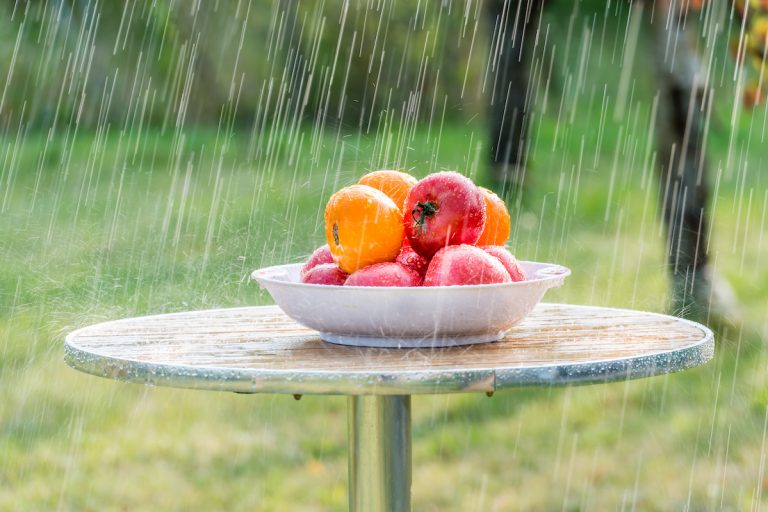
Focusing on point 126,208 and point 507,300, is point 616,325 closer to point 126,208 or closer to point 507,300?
point 507,300

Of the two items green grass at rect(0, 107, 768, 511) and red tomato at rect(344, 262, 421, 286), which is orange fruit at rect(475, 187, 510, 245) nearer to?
red tomato at rect(344, 262, 421, 286)

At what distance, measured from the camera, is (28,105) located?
37.8 feet

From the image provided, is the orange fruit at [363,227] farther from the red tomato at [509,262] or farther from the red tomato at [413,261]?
the red tomato at [509,262]

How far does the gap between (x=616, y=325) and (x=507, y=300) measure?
313mm

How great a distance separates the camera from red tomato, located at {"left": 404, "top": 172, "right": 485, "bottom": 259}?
1.64 m

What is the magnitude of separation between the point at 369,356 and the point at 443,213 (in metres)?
0.24

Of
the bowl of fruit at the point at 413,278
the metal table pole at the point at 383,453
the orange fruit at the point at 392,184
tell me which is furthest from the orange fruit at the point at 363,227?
the metal table pole at the point at 383,453

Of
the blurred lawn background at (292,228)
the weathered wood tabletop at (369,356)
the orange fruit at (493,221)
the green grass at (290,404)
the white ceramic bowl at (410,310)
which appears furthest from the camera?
the blurred lawn background at (292,228)

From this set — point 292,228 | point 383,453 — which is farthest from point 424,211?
point 292,228

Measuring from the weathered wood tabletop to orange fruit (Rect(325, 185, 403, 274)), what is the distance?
0.45 feet

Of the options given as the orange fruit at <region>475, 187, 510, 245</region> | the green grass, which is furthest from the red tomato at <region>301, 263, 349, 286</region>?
the green grass

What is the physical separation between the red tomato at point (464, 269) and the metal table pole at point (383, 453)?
25cm

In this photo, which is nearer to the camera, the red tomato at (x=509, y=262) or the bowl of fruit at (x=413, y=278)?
the bowl of fruit at (x=413, y=278)

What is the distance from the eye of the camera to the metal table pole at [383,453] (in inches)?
68.7
